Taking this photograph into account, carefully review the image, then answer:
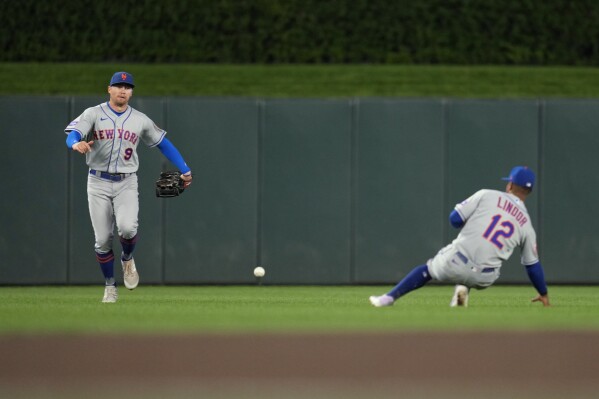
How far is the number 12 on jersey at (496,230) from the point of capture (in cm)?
934

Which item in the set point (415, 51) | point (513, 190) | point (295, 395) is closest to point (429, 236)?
point (415, 51)

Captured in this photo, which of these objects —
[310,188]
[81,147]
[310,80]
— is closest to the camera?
[81,147]

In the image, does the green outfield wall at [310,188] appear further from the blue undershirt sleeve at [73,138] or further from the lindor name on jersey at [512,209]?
the lindor name on jersey at [512,209]

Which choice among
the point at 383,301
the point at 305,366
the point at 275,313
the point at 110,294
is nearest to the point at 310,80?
the point at 110,294

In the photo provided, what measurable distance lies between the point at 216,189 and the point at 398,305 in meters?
4.93

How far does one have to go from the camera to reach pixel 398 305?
33.9 feet

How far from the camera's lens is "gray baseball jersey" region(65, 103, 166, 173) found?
10570mm

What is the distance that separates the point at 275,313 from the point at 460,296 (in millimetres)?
1553

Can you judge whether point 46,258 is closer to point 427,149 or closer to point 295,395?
point 427,149

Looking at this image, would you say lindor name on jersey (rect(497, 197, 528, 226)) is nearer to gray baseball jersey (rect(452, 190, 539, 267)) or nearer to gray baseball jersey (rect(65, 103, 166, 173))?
gray baseball jersey (rect(452, 190, 539, 267))

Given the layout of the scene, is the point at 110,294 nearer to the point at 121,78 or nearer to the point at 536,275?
the point at 121,78

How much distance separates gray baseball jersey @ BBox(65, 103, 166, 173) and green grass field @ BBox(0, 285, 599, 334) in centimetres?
121

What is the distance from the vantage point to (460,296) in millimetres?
9797

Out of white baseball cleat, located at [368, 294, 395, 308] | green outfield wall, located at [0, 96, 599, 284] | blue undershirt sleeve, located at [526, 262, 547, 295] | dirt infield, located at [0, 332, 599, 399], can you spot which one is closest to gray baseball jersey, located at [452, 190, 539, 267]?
blue undershirt sleeve, located at [526, 262, 547, 295]
